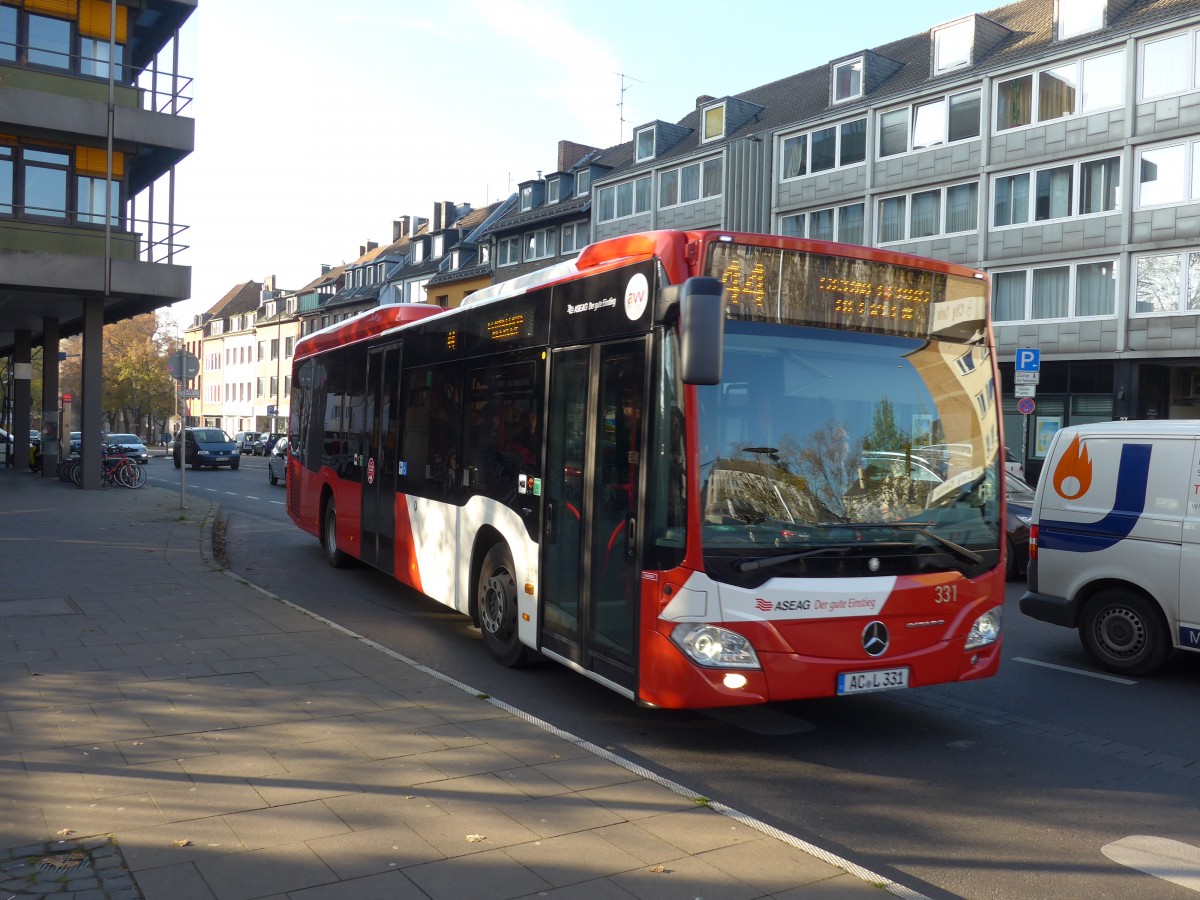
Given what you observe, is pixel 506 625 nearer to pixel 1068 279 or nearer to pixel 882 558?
pixel 882 558

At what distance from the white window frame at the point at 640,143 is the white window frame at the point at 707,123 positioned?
2.55 meters

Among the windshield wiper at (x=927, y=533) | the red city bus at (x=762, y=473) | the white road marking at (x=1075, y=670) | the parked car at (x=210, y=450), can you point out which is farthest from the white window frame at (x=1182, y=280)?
the parked car at (x=210, y=450)

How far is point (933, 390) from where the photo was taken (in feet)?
20.8

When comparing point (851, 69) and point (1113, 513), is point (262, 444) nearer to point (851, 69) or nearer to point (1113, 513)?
point (851, 69)

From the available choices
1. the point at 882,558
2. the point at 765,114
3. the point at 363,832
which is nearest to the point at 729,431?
the point at 882,558

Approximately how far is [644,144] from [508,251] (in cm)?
1297

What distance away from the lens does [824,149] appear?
3819 cm

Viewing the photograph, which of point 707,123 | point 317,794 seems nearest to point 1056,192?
point 707,123

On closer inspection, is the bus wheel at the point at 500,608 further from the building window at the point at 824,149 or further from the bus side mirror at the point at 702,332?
the building window at the point at 824,149

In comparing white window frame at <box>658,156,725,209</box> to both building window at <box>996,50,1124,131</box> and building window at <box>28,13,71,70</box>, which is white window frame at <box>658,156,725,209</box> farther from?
building window at <box>28,13,71,70</box>

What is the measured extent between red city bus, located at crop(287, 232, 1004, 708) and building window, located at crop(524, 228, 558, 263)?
157 ft

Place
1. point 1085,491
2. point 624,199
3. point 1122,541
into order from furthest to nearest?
1. point 624,199
2. point 1085,491
3. point 1122,541

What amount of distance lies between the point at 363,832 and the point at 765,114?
138 ft

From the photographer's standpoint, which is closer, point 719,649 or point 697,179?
point 719,649
